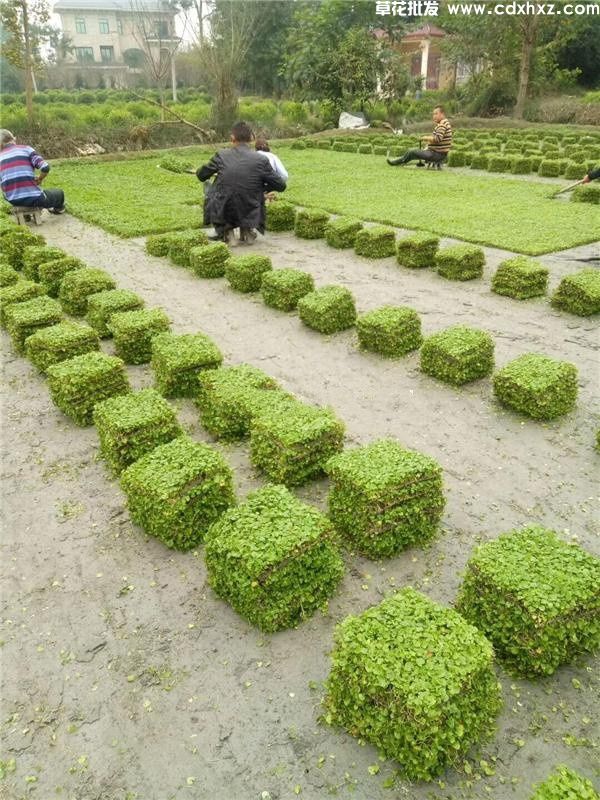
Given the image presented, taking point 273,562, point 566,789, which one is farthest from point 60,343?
point 566,789

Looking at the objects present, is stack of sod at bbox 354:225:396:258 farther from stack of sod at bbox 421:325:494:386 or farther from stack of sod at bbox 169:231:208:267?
stack of sod at bbox 421:325:494:386

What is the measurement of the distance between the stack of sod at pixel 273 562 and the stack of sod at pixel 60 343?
4.03 m

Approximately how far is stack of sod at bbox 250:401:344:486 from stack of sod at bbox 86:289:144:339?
3995 millimetres

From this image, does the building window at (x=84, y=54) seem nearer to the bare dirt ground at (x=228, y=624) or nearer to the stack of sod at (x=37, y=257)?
the stack of sod at (x=37, y=257)

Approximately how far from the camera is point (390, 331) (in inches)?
306

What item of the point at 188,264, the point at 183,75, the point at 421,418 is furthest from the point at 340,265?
the point at 183,75

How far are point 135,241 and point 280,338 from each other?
667 centimetres

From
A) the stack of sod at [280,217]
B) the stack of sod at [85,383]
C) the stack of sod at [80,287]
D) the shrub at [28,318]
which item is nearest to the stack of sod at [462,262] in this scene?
the stack of sod at [280,217]

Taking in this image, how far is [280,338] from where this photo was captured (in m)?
8.73

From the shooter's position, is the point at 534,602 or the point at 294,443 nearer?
the point at 534,602

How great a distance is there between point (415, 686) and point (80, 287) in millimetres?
8284

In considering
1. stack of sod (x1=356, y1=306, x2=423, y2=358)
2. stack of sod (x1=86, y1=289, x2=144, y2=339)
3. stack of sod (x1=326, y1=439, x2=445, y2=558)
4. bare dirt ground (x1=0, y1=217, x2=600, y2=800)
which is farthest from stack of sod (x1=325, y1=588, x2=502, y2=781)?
stack of sod (x1=86, y1=289, x2=144, y2=339)

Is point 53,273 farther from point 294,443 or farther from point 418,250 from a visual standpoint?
point 294,443

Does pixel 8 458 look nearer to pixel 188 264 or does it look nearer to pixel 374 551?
pixel 374 551
